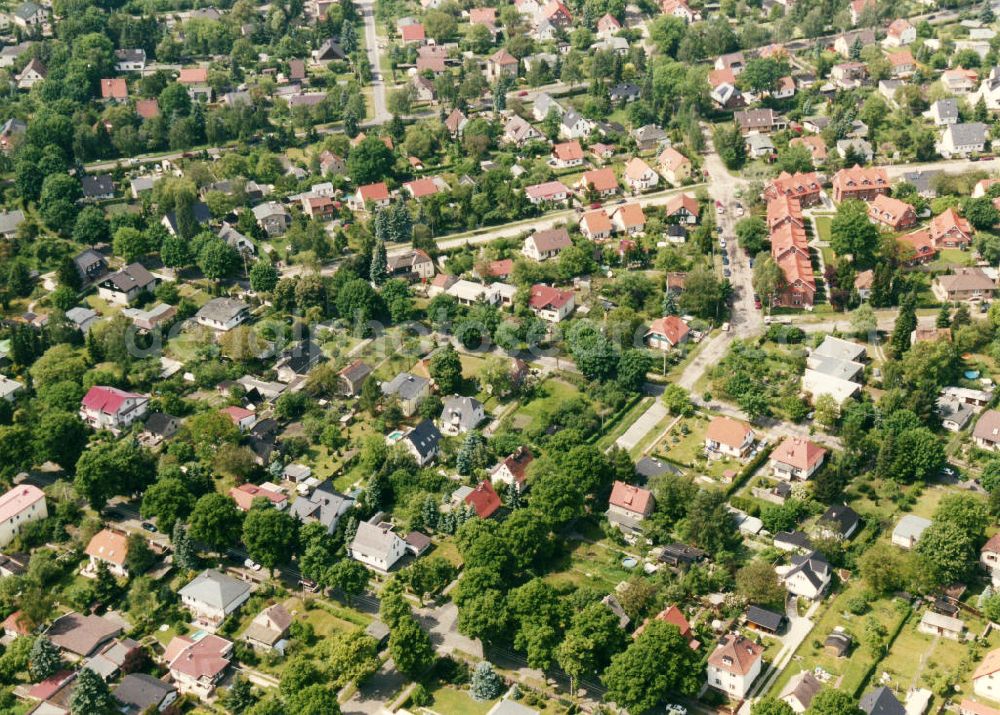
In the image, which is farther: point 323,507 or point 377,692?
point 323,507

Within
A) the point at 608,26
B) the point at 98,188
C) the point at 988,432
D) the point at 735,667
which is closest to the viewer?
the point at 735,667

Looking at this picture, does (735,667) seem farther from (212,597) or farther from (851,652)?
(212,597)

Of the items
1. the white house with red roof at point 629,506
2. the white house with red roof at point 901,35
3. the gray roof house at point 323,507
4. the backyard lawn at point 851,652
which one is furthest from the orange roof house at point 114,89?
the backyard lawn at point 851,652

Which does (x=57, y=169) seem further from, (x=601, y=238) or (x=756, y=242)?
(x=756, y=242)

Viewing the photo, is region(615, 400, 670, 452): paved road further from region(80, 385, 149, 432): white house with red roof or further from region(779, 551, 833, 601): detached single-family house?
region(80, 385, 149, 432): white house with red roof

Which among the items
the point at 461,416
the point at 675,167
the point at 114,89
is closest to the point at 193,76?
the point at 114,89

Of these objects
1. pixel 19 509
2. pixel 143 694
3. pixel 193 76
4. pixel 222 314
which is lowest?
pixel 143 694

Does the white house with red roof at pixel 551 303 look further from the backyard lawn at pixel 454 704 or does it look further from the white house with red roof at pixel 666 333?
the backyard lawn at pixel 454 704

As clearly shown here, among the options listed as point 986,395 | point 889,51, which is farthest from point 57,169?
point 889,51
